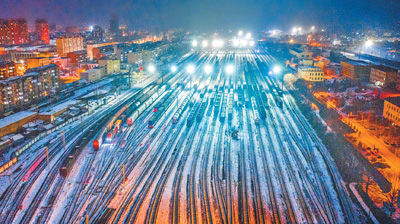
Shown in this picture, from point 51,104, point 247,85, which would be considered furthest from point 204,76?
point 51,104

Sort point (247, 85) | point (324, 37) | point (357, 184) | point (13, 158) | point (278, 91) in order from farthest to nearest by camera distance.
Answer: point (324, 37) → point (247, 85) → point (278, 91) → point (13, 158) → point (357, 184)

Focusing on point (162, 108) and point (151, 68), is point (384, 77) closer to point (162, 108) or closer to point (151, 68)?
point (162, 108)

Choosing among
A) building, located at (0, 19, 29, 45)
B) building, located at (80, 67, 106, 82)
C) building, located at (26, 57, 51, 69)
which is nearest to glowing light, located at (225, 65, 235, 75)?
building, located at (80, 67, 106, 82)

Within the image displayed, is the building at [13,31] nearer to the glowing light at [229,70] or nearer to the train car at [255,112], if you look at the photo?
the glowing light at [229,70]

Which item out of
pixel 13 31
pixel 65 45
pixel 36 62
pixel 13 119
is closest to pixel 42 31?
pixel 13 31

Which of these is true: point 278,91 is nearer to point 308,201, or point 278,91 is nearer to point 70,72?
point 308,201

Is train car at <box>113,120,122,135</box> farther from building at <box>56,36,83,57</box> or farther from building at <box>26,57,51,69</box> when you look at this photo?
building at <box>56,36,83,57</box>
